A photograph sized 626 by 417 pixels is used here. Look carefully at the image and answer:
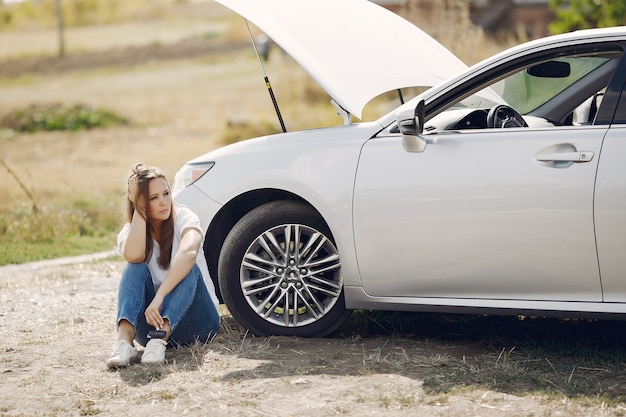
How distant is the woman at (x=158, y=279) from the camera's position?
5.66 metres

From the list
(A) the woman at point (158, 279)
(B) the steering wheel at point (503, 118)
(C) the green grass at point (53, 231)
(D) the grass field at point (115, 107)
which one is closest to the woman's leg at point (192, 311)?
(A) the woman at point (158, 279)

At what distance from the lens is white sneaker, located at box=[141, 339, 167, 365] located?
5559 millimetres

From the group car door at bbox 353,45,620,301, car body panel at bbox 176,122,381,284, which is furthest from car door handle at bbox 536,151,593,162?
car body panel at bbox 176,122,381,284

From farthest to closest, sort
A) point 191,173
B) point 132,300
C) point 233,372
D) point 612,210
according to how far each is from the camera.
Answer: point 191,173 < point 132,300 < point 233,372 < point 612,210

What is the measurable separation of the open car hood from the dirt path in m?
1.35

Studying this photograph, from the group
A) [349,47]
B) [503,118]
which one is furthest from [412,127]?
[349,47]

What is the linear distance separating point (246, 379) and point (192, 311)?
0.75m

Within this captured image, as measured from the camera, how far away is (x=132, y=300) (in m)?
5.68

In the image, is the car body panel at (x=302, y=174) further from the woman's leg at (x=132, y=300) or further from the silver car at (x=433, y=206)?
the woman's leg at (x=132, y=300)

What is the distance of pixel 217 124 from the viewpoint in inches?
844

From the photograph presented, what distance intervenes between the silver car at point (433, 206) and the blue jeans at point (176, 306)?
0.20m

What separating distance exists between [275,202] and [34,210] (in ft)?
17.2

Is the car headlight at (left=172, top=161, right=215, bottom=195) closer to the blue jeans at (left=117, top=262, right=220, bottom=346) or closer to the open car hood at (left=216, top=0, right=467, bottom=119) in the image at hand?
the blue jeans at (left=117, top=262, right=220, bottom=346)

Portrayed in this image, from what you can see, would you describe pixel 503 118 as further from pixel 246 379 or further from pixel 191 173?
pixel 246 379
